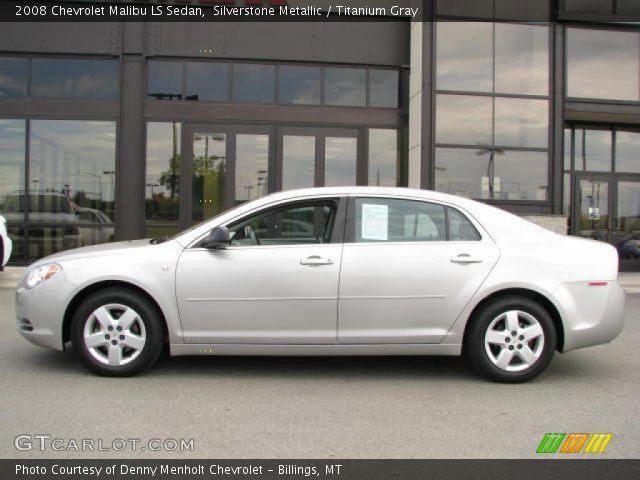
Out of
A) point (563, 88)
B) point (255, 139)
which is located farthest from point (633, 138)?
point (255, 139)

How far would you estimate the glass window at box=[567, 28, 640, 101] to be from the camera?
40.8 ft

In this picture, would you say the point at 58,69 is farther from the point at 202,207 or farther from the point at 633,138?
the point at 633,138

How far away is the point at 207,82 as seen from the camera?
39.8 ft

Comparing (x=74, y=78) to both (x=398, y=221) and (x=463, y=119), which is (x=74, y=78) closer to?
(x=463, y=119)

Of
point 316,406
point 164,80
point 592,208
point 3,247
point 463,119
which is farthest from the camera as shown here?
point 592,208

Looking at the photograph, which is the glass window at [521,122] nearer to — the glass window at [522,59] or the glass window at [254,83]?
the glass window at [522,59]

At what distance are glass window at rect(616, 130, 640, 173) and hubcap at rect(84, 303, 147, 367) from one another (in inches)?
514

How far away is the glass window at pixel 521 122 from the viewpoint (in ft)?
39.4

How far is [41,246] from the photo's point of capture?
1190cm

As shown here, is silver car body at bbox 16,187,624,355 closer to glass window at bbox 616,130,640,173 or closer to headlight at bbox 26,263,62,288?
headlight at bbox 26,263,62,288

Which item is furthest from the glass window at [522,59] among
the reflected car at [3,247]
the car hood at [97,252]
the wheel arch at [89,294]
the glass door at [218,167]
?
the reflected car at [3,247]

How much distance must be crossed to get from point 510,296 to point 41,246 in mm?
10271

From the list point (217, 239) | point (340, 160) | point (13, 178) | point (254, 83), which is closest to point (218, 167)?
point (254, 83)

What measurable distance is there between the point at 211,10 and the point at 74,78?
A: 10.4 ft
